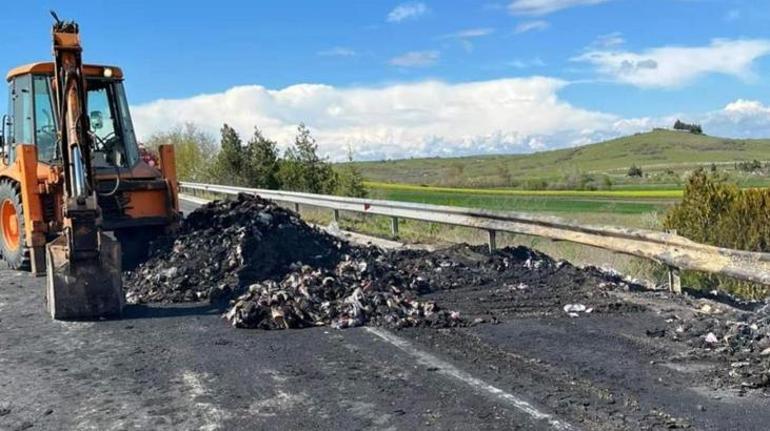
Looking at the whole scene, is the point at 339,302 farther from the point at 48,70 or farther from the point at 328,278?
the point at 48,70

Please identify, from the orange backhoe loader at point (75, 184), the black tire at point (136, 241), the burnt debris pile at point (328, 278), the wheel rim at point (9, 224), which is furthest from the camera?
the wheel rim at point (9, 224)

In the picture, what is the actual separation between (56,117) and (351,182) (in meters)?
15.7

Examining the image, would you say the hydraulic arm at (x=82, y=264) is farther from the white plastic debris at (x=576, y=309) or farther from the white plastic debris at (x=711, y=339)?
the white plastic debris at (x=711, y=339)

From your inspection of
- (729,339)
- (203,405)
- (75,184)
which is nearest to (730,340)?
(729,339)

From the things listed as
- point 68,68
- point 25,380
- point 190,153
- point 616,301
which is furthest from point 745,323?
point 190,153

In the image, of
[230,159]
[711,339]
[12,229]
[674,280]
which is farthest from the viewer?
[230,159]

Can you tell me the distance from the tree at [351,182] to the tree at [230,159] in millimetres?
5767

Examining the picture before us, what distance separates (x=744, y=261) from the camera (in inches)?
281

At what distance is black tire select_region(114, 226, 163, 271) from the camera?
11.5 m

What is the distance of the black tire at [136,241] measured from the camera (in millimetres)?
11477

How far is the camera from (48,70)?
1174cm

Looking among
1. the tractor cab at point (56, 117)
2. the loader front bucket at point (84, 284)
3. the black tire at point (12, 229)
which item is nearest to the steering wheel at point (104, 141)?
the tractor cab at point (56, 117)

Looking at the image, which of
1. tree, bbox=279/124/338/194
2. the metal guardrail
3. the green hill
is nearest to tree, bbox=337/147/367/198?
tree, bbox=279/124/338/194

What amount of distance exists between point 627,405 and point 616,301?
129 inches
